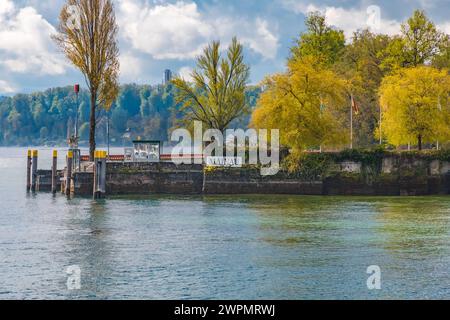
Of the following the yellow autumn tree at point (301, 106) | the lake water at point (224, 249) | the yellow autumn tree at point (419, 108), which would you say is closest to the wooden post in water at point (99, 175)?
the lake water at point (224, 249)

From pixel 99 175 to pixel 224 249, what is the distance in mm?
25544

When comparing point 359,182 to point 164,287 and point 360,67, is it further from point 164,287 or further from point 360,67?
point 164,287

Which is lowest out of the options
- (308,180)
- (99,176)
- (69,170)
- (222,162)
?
(308,180)

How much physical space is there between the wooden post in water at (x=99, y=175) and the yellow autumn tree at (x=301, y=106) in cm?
1510

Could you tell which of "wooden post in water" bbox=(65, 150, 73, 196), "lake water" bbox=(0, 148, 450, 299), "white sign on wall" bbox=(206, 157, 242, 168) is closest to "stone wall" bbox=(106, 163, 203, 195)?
"white sign on wall" bbox=(206, 157, 242, 168)

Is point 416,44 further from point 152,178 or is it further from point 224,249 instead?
point 224,249

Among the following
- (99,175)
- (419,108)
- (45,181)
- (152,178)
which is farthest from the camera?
(45,181)

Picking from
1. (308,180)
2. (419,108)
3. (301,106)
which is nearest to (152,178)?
(308,180)

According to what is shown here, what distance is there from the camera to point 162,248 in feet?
116

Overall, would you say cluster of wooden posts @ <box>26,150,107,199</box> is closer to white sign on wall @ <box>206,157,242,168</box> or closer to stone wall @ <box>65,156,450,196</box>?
stone wall @ <box>65,156,450,196</box>

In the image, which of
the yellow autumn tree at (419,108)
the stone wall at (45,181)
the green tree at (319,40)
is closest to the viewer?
the yellow autumn tree at (419,108)

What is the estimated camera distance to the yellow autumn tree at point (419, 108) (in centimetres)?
6731

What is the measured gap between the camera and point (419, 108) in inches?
2660

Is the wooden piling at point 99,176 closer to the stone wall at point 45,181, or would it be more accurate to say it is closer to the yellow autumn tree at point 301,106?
the stone wall at point 45,181
